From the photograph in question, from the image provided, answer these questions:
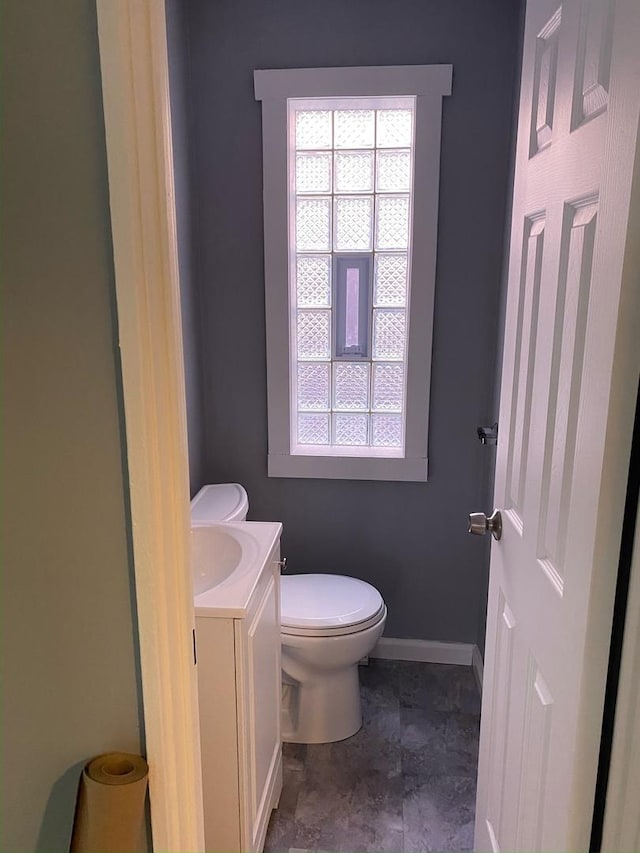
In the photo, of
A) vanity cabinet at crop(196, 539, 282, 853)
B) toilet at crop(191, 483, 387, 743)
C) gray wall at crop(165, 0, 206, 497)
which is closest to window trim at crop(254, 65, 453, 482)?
gray wall at crop(165, 0, 206, 497)

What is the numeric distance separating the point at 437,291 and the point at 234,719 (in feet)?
5.23

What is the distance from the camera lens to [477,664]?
8.43ft

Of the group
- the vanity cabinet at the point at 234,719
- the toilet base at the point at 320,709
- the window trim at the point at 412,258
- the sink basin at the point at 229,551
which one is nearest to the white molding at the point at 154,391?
the vanity cabinet at the point at 234,719

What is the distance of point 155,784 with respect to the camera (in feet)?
3.25

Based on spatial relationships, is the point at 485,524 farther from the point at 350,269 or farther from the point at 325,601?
the point at 350,269

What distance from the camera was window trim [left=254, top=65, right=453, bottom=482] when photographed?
2244 millimetres

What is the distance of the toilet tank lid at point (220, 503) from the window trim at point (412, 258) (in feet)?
0.87

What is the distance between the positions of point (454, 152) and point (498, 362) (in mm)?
743

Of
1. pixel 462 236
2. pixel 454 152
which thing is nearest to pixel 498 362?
pixel 462 236

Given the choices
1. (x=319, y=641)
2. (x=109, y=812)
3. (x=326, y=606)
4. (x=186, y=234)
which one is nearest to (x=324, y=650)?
(x=319, y=641)

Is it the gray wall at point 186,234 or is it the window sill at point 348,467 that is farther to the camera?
the window sill at point 348,467

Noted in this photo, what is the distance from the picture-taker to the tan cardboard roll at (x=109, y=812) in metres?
0.90

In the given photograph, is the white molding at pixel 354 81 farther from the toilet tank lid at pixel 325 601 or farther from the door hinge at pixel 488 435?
the toilet tank lid at pixel 325 601

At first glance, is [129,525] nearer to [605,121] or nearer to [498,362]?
[605,121]
